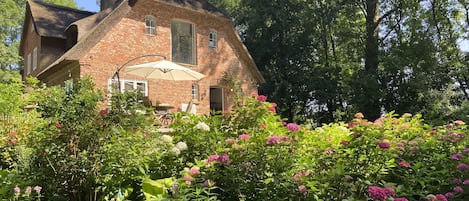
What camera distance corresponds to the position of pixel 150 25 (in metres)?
14.9

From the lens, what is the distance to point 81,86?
3.69 metres

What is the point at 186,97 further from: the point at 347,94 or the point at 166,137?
the point at 166,137

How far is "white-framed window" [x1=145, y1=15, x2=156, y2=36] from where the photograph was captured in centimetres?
1477

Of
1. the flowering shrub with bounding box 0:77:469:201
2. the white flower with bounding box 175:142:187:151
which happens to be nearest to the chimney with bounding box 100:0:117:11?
the flowering shrub with bounding box 0:77:469:201

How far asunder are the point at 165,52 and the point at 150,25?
1160mm

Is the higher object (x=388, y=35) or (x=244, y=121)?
(x=388, y=35)

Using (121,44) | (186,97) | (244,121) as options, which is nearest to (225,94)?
(186,97)

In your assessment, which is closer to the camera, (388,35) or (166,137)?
(166,137)

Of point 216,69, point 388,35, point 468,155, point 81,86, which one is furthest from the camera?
point 388,35

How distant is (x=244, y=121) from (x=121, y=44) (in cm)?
1121

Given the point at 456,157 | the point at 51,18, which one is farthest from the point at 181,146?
the point at 51,18

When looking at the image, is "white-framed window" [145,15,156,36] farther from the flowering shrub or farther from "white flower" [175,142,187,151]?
"white flower" [175,142,187,151]

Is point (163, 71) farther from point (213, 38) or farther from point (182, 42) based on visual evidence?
point (213, 38)

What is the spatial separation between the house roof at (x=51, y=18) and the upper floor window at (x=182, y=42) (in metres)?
4.61
